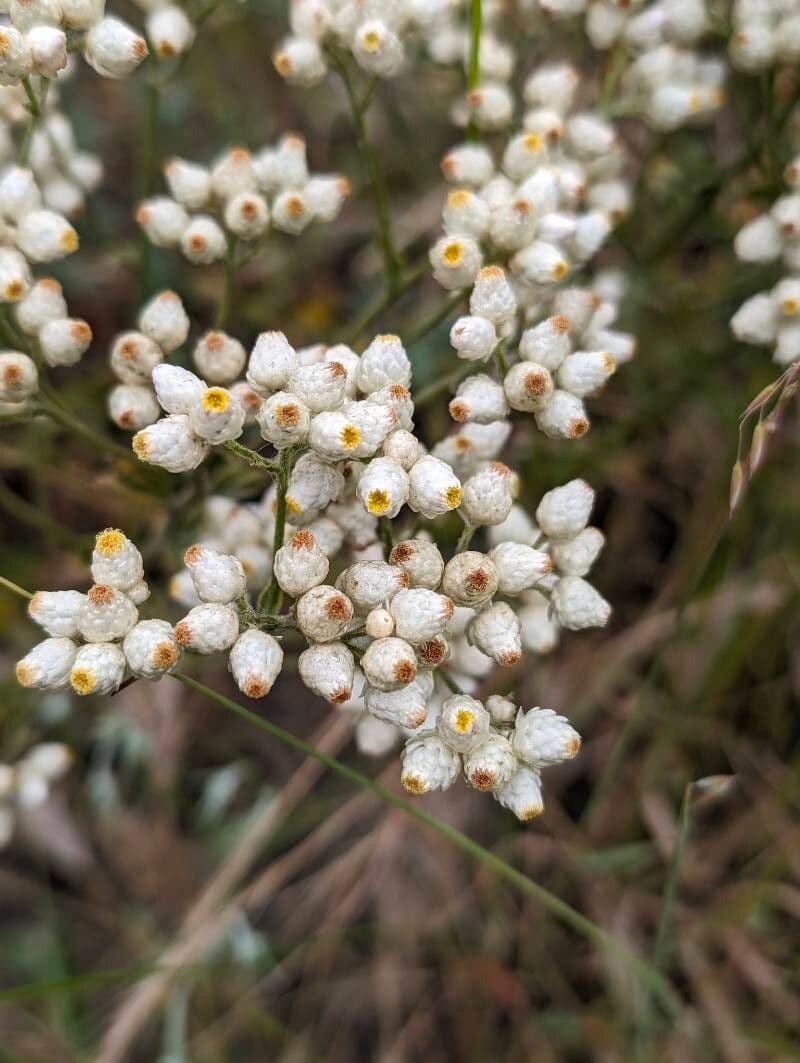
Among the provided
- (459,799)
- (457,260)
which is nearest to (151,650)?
(457,260)

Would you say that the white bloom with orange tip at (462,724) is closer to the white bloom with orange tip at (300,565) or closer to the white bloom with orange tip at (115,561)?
the white bloom with orange tip at (300,565)

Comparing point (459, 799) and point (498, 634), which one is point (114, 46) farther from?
point (459, 799)

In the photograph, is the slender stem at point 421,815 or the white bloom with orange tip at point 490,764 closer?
the white bloom with orange tip at point 490,764

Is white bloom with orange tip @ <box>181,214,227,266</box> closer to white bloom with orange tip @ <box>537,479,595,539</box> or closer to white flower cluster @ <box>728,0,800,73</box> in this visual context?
white bloom with orange tip @ <box>537,479,595,539</box>

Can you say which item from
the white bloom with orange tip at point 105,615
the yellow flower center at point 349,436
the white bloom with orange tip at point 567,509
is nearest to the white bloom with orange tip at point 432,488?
the yellow flower center at point 349,436

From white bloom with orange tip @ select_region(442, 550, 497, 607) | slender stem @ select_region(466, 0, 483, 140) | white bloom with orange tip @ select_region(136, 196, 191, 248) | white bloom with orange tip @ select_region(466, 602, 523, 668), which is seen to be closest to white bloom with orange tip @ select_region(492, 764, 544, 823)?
white bloom with orange tip @ select_region(466, 602, 523, 668)

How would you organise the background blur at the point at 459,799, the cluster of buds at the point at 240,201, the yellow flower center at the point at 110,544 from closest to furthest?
the yellow flower center at the point at 110,544
the cluster of buds at the point at 240,201
the background blur at the point at 459,799
